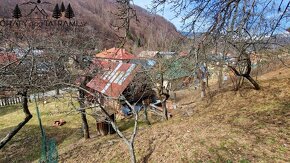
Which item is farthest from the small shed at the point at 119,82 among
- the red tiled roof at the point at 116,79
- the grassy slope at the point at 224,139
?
the grassy slope at the point at 224,139

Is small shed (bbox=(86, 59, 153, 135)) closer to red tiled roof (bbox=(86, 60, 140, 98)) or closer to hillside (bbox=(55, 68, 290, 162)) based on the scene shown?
red tiled roof (bbox=(86, 60, 140, 98))

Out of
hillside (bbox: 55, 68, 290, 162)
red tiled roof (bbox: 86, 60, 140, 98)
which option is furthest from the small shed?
hillside (bbox: 55, 68, 290, 162)

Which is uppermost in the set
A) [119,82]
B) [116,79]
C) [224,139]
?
[116,79]

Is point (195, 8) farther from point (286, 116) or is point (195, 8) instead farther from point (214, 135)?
point (286, 116)

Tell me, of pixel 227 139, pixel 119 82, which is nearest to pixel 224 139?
pixel 227 139

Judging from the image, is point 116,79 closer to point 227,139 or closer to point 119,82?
point 119,82

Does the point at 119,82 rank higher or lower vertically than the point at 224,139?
higher

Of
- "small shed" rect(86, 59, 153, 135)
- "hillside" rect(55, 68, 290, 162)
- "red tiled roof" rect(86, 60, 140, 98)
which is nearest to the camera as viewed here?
"hillside" rect(55, 68, 290, 162)

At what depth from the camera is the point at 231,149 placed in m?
4.94

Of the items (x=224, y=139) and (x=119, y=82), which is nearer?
(x=224, y=139)

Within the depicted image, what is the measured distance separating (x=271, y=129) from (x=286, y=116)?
1.03 metres

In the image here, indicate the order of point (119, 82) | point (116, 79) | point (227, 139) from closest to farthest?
point (227, 139), point (119, 82), point (116, 79)

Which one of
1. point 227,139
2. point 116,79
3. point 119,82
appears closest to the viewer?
point 227,139

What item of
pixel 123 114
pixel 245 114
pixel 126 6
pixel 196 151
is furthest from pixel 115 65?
Answer: pixel 126 6
